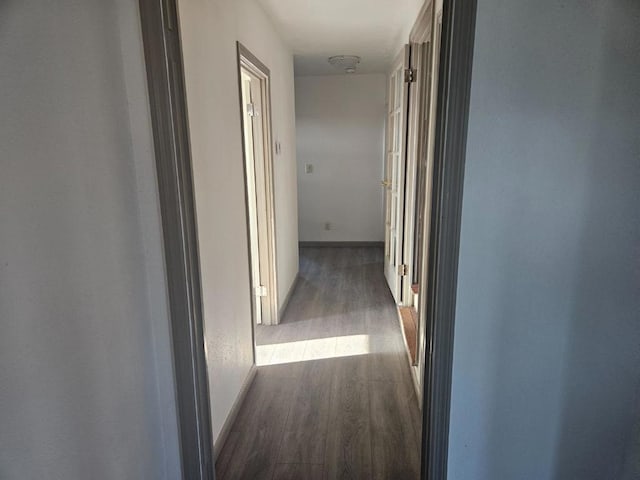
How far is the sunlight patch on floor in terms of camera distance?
2.81 metres

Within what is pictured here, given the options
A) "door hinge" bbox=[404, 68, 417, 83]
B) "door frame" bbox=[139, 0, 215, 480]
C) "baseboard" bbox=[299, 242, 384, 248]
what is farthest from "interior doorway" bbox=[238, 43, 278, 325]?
"baseboard" bbox=[299, 242, 384, 248]

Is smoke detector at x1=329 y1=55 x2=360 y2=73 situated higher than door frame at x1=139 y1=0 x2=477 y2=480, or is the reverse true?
smoke detector at x1=329 y1=55 x2=360 y2=73

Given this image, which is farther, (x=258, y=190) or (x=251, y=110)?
(x=258, y=190)

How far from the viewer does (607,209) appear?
47.9 inches

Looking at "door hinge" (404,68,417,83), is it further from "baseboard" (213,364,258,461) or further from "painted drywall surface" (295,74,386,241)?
"painted drywall surface" (295,74,386,241)

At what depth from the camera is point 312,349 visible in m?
2.93

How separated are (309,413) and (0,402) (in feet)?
5.59

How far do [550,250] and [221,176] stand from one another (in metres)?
1.38

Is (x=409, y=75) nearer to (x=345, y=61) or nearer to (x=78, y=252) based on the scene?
(x=345, y=61)

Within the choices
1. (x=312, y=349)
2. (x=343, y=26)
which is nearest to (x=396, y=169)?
(x=343, y=26)

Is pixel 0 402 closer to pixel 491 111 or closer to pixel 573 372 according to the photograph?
pixel 491 111

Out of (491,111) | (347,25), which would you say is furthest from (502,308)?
(347,25)

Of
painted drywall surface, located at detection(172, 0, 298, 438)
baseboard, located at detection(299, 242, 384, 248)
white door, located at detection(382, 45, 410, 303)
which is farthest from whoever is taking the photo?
baseboard, located at detection(299, 242, 384, 248)

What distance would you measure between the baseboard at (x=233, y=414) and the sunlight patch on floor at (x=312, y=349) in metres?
0.21
